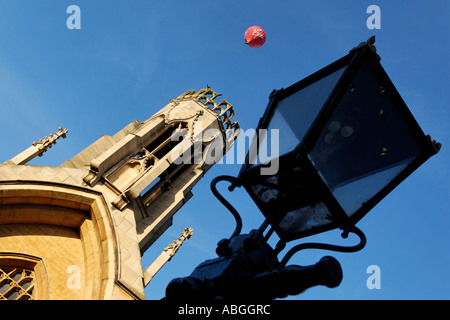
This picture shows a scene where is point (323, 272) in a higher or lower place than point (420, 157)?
lower

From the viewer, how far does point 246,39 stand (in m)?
11.5

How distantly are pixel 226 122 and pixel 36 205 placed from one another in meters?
10.1

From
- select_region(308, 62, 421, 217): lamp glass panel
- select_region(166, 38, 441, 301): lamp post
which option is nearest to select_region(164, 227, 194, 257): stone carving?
select_region(166, 38, 441, 301): lamp post

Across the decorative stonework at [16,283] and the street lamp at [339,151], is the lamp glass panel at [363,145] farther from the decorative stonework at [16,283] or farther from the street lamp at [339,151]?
the decorative stonework at [16,283]

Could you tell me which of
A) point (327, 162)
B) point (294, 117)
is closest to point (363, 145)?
point (327, 162)

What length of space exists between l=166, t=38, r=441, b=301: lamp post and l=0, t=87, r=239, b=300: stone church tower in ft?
24.4

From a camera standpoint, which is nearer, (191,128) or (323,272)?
(323,272)

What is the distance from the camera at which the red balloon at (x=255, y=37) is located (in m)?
11.4

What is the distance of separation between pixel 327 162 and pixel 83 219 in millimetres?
10231

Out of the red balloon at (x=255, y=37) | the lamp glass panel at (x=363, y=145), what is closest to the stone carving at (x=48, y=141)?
the red balloon at (x=255, y=37)

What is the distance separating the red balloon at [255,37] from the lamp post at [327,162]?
845 centimetres

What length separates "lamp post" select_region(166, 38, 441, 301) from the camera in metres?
2.72
